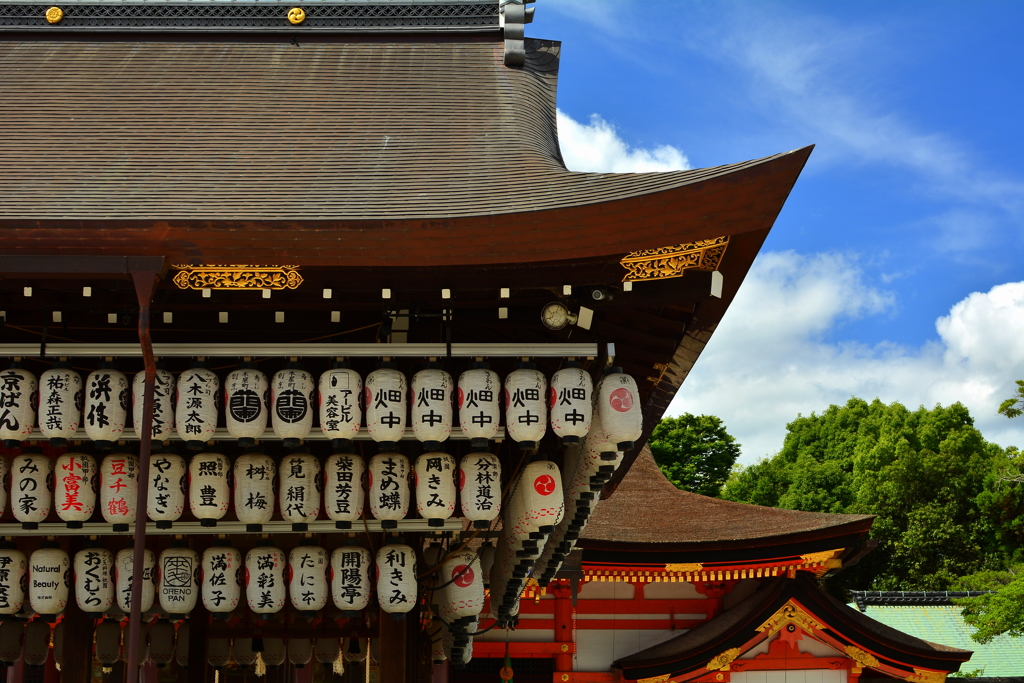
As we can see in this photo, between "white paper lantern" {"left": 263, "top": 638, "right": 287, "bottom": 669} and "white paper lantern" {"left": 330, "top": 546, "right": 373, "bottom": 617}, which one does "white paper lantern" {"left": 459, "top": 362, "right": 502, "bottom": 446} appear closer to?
"white paper lantern" {"left": 330, "top": 546, "right": 373, "bottom": 617}

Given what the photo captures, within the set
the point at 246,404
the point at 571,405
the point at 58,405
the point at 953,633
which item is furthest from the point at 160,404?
the point at 953,633

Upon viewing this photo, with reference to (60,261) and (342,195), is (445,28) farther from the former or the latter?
(60,261)

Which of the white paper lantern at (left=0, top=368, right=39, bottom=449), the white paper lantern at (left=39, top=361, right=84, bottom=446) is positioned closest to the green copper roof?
the white paper lantern at (left=39, top=361, right=84, bottom=446)

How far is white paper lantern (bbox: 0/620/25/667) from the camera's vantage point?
7887 mm

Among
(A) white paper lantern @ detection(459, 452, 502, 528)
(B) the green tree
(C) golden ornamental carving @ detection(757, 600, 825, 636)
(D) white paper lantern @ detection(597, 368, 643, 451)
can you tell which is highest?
(B) the green tree

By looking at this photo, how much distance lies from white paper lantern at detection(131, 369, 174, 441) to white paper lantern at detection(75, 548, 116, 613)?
3.94 feet

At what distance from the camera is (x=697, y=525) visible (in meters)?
14.0

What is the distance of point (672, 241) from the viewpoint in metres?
5.89

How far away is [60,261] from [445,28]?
634 cm

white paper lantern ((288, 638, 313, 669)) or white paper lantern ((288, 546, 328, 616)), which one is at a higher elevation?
white paper lantern ((288, 546, 328, 616))

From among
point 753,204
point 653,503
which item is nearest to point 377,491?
point 753,204

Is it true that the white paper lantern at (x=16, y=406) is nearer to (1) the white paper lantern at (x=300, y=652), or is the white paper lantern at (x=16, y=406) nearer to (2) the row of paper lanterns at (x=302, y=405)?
(2) the row of paper lanterns at (x=302, y=405)

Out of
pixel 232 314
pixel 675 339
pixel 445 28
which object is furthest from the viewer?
pixel 445 28

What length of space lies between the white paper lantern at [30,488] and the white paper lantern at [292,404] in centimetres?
176
